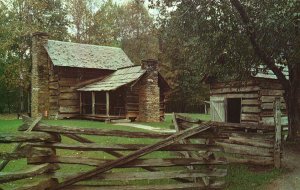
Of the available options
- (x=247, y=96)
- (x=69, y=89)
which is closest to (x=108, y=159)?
(x=247, y=96)

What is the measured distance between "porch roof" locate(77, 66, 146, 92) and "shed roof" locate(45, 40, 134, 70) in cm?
177

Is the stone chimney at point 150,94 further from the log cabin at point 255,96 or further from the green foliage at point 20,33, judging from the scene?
the green foliage at point 20,33

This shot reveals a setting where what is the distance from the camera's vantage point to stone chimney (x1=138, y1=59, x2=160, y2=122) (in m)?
28.6

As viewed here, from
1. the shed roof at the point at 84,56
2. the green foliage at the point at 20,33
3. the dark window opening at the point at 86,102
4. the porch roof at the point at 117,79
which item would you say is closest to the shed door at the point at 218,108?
the porch roof at the point at 117,79

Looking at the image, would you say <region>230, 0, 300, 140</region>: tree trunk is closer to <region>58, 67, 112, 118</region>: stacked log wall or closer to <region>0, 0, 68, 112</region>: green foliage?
<region>58, 67, 112, 118</region>: stacked log wall

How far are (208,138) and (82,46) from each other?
1089 inches

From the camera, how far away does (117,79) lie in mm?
29156

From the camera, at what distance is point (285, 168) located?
34.9 feet

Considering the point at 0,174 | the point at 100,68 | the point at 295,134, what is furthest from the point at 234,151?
the point at 100,68

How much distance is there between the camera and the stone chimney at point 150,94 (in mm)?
28641

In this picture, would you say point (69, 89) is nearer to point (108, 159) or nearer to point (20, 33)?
point (20, 33)

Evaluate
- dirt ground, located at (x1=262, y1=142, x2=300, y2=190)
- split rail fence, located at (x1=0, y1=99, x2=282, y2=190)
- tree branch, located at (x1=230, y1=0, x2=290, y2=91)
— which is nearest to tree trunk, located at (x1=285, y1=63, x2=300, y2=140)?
dirt ground, located at (x1=262, y1=142, x2=300, y2=190)

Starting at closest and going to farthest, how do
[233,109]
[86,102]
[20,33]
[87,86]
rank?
[233,109]
[87,86]
[86,102]
[20,33]

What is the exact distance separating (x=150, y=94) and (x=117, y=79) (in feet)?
9.14
